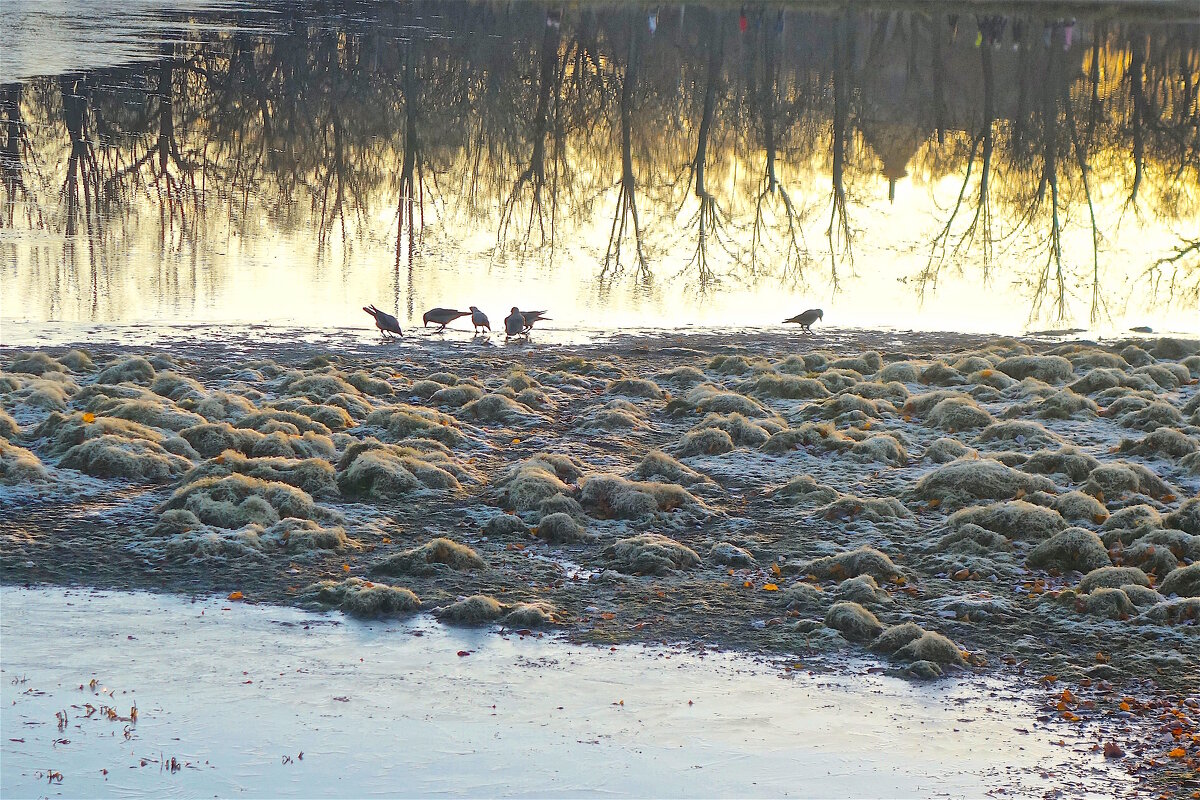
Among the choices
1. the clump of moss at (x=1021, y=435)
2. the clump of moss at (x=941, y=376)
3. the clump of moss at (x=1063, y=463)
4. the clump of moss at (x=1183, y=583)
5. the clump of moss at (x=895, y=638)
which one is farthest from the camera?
the clump of moss at (x=941, y=376)

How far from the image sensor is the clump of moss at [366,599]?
9.04 m

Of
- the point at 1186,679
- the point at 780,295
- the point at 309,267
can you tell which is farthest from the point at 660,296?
the point at 1186,679

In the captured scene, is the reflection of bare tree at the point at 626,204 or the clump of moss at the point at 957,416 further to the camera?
the reflection of bare tree at the point at 626,204

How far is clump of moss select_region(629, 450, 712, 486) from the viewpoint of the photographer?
39.8ft

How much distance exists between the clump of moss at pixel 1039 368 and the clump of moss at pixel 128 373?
1005 cm

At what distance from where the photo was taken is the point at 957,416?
14242 millimetres

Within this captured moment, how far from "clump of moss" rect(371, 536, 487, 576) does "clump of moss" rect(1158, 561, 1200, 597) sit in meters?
5.03

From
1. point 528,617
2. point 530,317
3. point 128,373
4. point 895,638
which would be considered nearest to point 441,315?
point 530,317

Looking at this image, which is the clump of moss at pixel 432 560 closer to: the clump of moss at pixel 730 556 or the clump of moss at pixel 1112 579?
the clump of moss at pixel 730 556

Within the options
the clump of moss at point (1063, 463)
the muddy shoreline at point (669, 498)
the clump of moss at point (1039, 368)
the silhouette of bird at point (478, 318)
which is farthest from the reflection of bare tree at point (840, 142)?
the clump of moss at point (1063, 463)

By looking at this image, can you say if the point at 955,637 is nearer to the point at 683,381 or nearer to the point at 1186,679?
the point at 1186,679

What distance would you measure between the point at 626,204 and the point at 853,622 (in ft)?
61.0

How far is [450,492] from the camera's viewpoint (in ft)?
38.5

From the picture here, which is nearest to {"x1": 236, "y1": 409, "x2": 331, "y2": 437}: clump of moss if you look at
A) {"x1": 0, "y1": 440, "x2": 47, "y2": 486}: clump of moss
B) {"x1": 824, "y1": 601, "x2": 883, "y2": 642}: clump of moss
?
{"x1": 0, "y1": 440, "x2": 47, "y2": 486}: clump of moss
